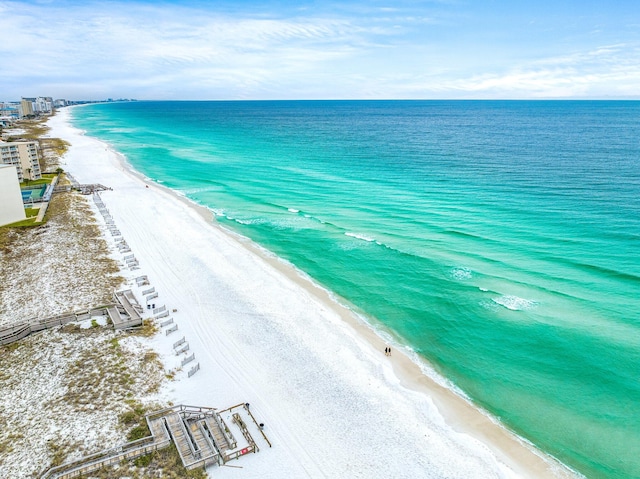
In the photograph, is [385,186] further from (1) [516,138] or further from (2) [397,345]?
(1) [516,138]

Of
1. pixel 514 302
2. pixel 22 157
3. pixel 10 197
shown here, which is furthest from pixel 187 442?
pixel 22 157

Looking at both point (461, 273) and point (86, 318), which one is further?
point (461, 273)

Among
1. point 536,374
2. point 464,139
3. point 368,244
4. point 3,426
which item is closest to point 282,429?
point 3,426

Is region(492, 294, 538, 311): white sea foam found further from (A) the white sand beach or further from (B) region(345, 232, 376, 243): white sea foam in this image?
(B) region(345, 232, 376, 243): white sea foam

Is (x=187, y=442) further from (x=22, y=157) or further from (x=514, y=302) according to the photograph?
(x=22, y=157)

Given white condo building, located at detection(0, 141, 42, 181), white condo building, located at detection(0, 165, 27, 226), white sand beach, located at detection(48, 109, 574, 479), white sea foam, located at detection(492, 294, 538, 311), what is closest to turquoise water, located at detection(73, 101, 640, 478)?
white sea foam, located at detection(492, 294, 538, 311)

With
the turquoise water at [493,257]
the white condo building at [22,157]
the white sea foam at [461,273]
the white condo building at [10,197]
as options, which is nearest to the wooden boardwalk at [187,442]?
the turquoise water at [493,257]

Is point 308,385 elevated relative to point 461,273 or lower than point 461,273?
lower

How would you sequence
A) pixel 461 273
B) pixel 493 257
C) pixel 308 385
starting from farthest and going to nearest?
pixel 493 257, pixel 461 273, pixel 308 385

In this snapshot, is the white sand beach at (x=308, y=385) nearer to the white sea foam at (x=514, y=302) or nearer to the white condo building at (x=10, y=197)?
the white sea foam at (x=514, y=302)
